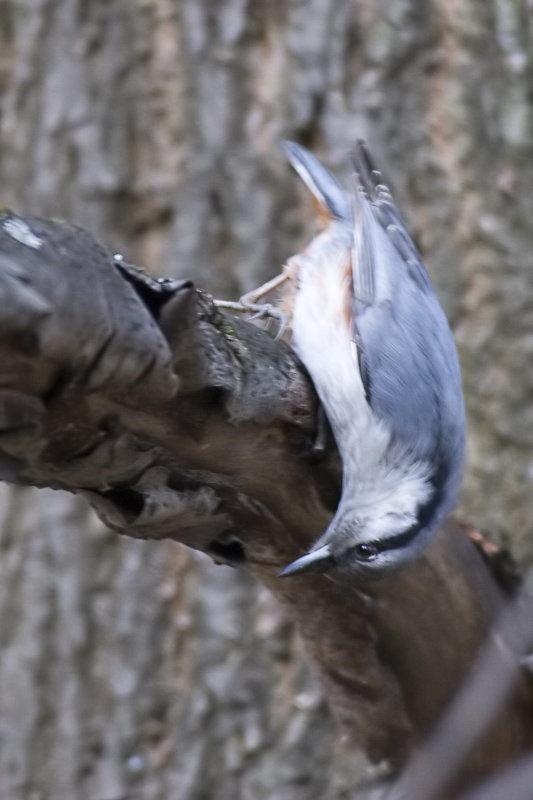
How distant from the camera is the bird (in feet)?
5.90

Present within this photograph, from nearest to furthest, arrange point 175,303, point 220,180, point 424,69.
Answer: point 175,303 < point 220,180 < point 424,69

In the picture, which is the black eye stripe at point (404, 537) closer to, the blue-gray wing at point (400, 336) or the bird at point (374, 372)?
the bird at point (374, 372)

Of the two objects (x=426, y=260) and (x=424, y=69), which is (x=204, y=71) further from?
(x=426, y=260)

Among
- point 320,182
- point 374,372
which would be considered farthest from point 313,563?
point 320,182

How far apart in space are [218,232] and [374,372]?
693 millimetres

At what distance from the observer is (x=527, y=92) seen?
112 inches

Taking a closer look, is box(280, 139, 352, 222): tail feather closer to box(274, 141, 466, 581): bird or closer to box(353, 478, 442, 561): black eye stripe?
box(274, 141, 466, 581): bird

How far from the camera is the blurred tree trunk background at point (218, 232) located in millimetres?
2389

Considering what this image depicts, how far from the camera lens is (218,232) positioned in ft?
8.42

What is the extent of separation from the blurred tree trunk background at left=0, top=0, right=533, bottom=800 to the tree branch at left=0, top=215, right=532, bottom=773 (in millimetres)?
484

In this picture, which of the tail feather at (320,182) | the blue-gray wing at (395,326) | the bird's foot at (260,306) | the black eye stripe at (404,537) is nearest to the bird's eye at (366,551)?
the black eye stripe at (404,537)

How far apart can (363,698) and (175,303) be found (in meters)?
1.09

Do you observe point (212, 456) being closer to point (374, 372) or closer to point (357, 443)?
point (357, 443)

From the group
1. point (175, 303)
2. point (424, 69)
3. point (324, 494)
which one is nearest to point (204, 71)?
point (424, 69)
